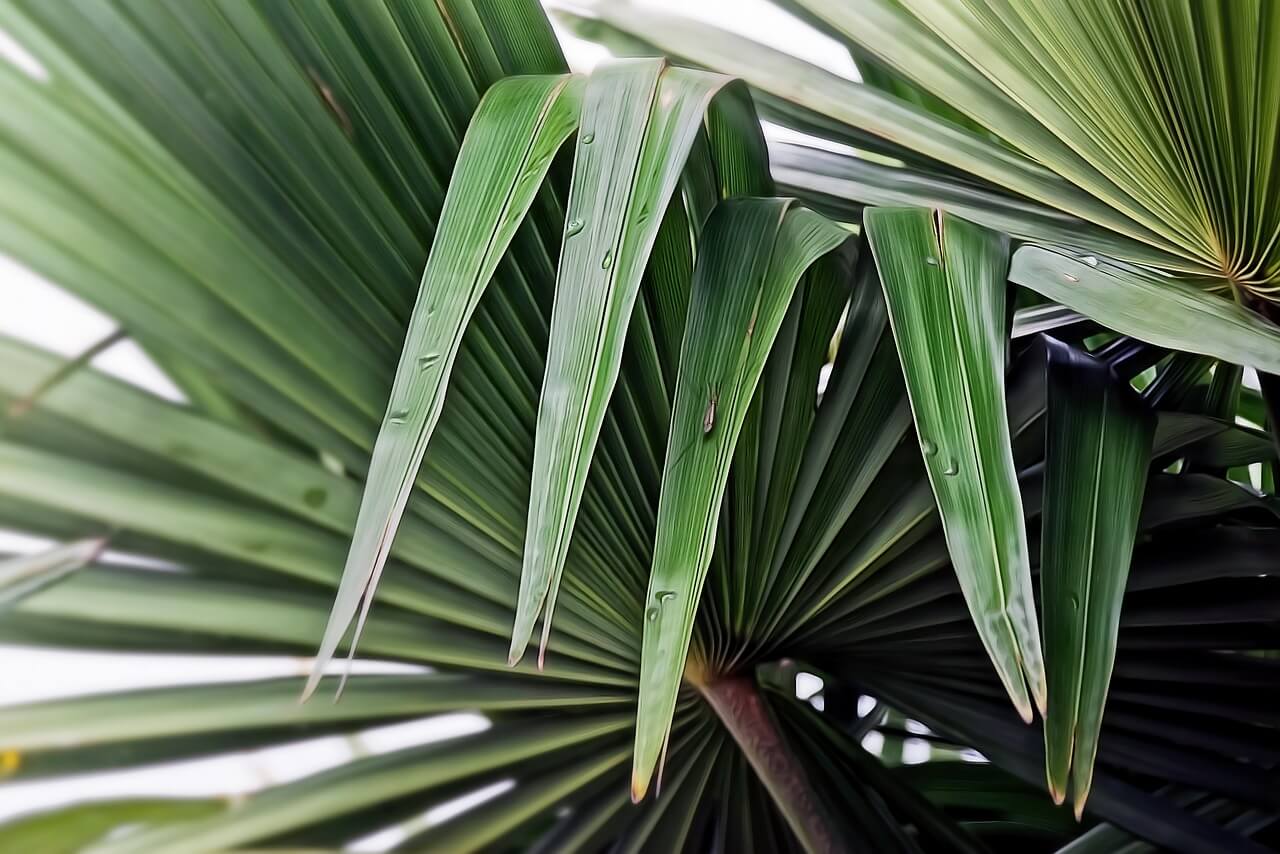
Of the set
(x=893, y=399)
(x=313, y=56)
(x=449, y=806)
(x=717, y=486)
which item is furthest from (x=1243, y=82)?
(x=449, y=806)

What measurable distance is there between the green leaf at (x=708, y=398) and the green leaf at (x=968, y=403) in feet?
0.14

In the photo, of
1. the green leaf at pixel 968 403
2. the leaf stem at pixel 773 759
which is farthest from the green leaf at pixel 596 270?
the leaf stem at pixel 773 759

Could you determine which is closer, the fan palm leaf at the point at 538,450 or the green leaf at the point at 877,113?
the fan palm leaf at the point at 538,450

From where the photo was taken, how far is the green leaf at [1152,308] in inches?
14.7

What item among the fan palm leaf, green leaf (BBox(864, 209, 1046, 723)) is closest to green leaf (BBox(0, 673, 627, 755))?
the fan palm leaf

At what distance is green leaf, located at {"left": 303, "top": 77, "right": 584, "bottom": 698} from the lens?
14.3 inches

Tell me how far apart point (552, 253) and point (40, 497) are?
0.86ft

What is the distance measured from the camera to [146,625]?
1.40ft

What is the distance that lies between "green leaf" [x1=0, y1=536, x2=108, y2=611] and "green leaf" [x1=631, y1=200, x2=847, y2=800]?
236mm

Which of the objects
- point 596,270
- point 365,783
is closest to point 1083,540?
point 596,270

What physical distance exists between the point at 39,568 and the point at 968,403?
1.24 feet

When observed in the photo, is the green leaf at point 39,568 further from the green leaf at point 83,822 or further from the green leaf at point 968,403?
the green leaf at point 968,403

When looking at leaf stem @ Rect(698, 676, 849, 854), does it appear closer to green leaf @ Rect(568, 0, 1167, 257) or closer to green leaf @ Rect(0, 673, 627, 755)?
green leaf @ Rect(0, 673, 627, 755)

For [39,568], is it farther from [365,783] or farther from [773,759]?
[773,759]
